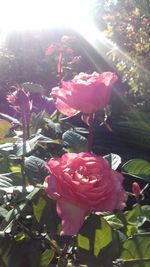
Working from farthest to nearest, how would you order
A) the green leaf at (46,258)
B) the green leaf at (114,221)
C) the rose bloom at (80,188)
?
1. the green leaf at (114,221)
2. the green leaf at (46,258)
3. the rose bloom at (80,188)

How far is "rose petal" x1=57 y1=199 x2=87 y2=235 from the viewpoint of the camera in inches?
30.2

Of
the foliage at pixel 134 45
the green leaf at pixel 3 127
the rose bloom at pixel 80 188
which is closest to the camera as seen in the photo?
the rose bloom at pixel 80 188

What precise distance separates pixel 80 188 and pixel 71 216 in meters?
0.06

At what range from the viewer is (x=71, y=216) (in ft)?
2.53

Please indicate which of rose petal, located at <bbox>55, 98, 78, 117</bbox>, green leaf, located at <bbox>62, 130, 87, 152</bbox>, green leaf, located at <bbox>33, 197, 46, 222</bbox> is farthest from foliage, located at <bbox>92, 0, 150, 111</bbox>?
green leaf, located at <bbox>33, 197, 46, 222</bbox>

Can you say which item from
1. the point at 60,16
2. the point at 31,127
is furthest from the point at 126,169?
the point at 60,16

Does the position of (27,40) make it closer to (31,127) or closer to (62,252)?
(31,127)

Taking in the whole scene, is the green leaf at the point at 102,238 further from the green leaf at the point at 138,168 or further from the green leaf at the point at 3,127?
the green leaf at the point at 3,127

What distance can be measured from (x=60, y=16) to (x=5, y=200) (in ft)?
30.3

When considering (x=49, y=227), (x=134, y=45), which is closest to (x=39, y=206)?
(x=49, y=227)

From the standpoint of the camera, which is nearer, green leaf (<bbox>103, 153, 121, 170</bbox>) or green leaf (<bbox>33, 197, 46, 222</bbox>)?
green leaf (<bbox>33, 197, 46, 222</bbox>)

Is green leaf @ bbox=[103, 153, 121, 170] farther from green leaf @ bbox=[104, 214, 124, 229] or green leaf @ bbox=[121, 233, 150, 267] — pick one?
green leaf @ bbox=[121, 233, 150, 267]

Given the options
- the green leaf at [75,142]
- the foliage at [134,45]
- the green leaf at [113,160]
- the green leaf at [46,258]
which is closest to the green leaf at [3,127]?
the green leaf at [75,142]

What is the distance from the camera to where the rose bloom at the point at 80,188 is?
2.46ft
